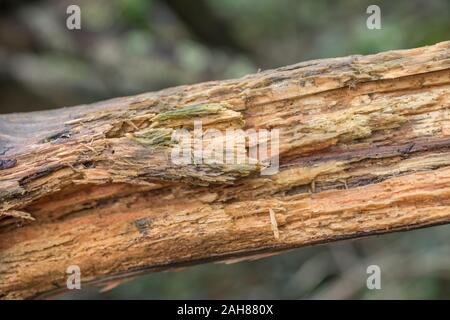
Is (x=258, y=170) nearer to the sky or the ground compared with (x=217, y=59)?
nearer to the ground

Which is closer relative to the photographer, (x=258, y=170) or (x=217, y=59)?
(x=258, y=170)

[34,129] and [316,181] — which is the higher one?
[34,129]

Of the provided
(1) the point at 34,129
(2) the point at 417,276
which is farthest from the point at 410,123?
(2) the point at 417,276

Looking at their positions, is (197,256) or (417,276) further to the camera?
(417,276)

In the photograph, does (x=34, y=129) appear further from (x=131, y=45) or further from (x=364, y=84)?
(x=131, y=45)

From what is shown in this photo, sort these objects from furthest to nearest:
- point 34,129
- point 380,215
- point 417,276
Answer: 1. point 417,276
2. point 34,129
3. point 380,215

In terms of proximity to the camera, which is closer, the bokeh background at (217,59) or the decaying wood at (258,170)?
the decaying wood at (258,170)
